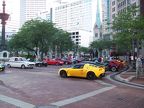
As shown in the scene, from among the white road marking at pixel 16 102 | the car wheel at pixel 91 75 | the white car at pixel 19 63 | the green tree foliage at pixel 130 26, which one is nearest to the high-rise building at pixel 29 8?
the white car at pixel 19 63

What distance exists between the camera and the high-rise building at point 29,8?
17662 cm

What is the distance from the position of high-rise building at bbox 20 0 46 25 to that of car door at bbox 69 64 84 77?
150m

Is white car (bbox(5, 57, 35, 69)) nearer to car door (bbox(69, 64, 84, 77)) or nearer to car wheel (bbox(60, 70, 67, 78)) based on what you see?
car wheel (bbox(60, 70, 67, 78))

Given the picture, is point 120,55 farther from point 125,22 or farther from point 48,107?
point 48,107

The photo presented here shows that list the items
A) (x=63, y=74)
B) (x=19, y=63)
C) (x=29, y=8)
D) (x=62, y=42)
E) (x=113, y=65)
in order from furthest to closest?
(x=29, y=8) < (x=62, y=42) < (x=19, y=63) < (x=113, y=65) < (x=63, y=74)

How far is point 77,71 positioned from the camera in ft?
92.6

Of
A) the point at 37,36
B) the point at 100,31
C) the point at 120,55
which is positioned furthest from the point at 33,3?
the point at 37,36

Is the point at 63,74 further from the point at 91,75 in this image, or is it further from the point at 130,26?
the point at 130,26

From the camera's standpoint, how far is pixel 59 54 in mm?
102938

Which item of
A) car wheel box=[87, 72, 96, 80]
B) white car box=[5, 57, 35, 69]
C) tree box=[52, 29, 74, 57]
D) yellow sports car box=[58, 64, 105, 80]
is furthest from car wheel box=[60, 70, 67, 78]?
tree box=[52, 29, 74, 57]

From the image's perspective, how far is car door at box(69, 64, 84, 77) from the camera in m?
28.0

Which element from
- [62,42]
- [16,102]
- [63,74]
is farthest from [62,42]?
[16,102]

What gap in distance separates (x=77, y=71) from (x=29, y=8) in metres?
157

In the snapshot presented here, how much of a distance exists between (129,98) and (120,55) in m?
76.5
